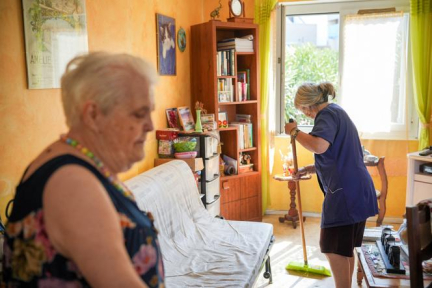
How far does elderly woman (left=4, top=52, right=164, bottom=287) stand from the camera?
73 cm

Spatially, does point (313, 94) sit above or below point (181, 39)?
below

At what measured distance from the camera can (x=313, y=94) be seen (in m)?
2.43

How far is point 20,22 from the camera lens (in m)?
1.88

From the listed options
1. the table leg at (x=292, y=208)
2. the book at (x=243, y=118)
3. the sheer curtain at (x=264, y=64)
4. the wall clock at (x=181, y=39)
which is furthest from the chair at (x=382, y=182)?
the wall clock at (x=181, y=39)

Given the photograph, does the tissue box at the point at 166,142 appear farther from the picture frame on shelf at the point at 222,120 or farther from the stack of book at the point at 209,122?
the picture frame on shelf at the point at 222,120

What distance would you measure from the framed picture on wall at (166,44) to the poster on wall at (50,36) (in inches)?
40.9

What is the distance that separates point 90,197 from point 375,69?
397cm

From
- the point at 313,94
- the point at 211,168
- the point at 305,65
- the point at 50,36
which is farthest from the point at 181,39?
the point at 50,36

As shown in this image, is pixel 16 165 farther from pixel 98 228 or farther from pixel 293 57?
pixel 293 57

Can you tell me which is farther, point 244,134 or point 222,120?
point 244,134

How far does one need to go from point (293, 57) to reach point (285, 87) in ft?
1.12

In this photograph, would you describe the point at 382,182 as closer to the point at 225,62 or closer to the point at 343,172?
the point at 343,172

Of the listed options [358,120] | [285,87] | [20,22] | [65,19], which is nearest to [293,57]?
[285,87]

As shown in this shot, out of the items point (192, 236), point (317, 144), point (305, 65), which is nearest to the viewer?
point (317, 144)
